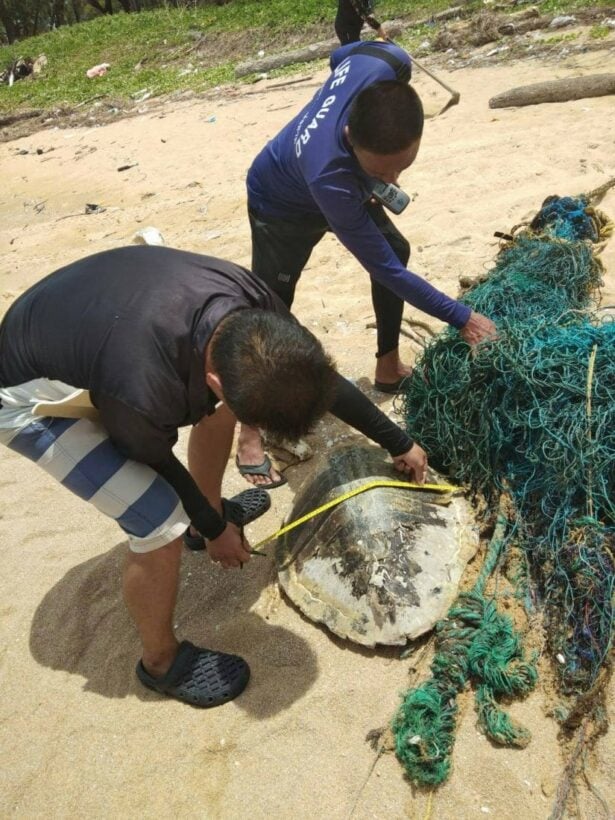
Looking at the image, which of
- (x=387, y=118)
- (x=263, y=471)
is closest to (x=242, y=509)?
(x=263, y=471)

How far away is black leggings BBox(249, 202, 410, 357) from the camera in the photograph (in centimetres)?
263

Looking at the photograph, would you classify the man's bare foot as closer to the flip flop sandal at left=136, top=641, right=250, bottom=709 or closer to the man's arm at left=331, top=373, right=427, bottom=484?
the man's arm at left=331, top=373, right=427, bottom=484

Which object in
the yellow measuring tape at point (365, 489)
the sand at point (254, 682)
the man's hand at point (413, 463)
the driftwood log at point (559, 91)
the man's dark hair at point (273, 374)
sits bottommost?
the sand at point (254, 682)

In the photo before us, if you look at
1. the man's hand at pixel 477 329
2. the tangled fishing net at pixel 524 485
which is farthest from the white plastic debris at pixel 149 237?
the man's hand at pixel 477 329

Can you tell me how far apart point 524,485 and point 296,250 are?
1304 millimetres

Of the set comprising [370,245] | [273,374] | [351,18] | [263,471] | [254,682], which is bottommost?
[254,682]

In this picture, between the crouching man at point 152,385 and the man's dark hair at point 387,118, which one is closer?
the crouching man at point 152,385

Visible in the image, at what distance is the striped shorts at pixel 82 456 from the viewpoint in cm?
168

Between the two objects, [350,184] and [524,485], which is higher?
[350,184]

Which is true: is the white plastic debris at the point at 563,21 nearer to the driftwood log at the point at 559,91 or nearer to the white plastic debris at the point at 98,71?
the driftwood log at the point at 559,91

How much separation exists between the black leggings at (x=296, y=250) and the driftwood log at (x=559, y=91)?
3.67 metres

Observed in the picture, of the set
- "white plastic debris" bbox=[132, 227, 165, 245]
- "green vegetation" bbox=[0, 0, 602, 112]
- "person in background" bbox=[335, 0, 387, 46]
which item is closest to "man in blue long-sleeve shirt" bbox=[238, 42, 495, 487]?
"white plastic debris" bbox=[132, 227, 165, 245]

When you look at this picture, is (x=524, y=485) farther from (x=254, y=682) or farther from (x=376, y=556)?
(x=254, y=682)

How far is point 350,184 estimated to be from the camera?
2189 millimetres
